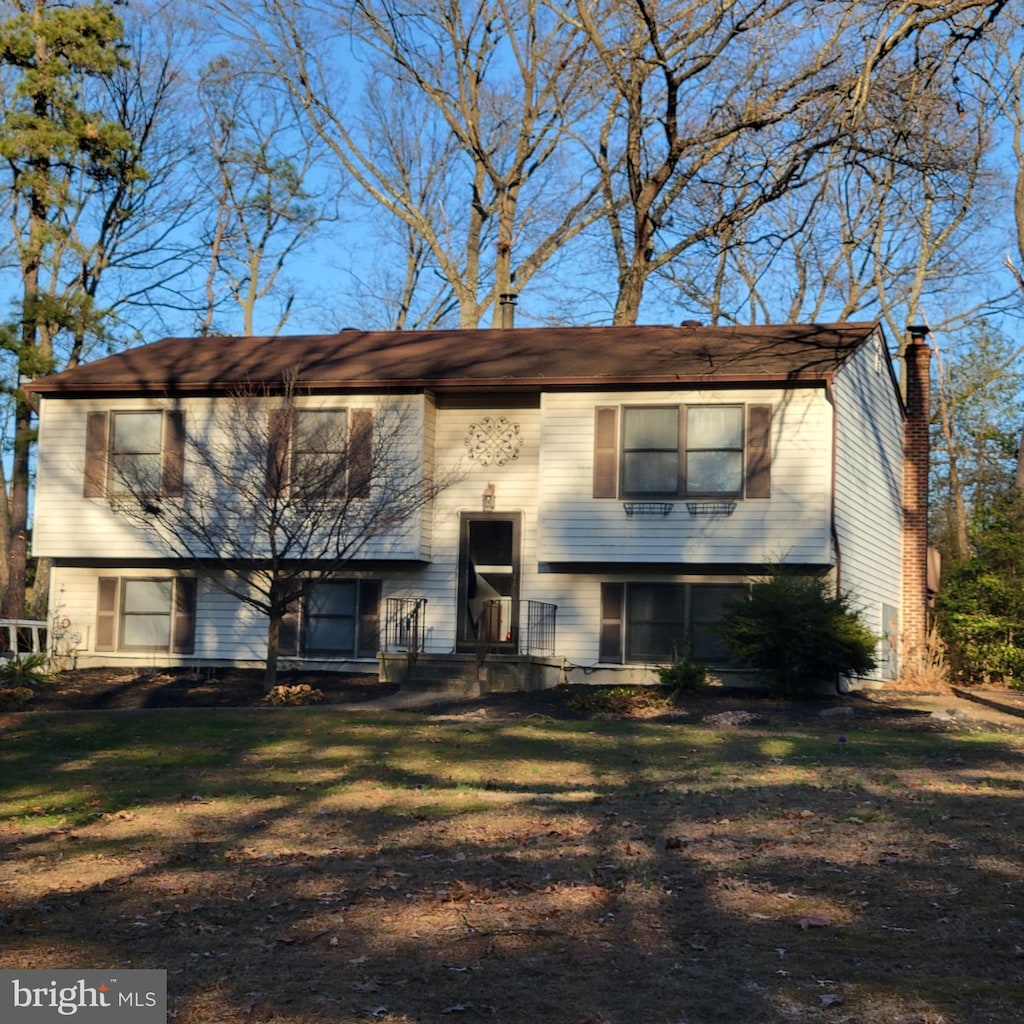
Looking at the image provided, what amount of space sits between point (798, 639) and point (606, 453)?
5193 millimetres

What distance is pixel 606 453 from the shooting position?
2248cm

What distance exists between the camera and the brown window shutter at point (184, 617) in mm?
24438

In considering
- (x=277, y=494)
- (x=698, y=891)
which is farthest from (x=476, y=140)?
(x=698, y=891)

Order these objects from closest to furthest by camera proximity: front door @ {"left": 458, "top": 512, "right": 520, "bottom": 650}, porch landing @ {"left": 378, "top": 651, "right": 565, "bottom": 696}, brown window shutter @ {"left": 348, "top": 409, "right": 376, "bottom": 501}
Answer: brown window shutter @ {"left": 348, "top": 409, "right": 376, "bottom": 501}, porch landing @ {"left": 378, "top": 651, "right": 565, "bottom": 696}, front door @ {"left": 458, "top": 512, "right": 520, "bottom": 650}

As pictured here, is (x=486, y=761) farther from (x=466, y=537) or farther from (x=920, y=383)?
(x=920, y=383)

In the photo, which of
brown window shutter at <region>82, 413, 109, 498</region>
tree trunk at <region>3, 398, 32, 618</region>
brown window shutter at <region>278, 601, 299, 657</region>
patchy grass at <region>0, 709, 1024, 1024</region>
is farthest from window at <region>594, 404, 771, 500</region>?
tree trunk at <region>3, 398, 32, 618</region>

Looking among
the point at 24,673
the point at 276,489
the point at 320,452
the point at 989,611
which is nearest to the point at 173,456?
the point at 24,673

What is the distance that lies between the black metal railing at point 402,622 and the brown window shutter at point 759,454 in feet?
19.1

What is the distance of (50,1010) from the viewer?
19.8 feet

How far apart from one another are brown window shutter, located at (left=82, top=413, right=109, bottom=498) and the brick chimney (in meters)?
15.3

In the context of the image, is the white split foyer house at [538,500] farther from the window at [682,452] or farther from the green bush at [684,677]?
the green bush at [684,677]

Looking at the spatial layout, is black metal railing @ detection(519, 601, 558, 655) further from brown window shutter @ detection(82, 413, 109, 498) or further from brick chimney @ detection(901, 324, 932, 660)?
brick chimney @ detection(901, 324, 932, 660)

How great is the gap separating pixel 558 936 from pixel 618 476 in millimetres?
15544

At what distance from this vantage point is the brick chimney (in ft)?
90.5
